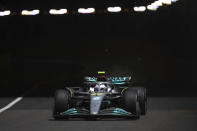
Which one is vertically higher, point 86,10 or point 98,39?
point 86,10

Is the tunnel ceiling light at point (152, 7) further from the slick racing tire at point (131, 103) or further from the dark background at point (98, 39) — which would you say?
the slick racing tire at point (131, 103)

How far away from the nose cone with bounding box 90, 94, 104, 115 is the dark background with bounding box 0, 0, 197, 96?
105 feet

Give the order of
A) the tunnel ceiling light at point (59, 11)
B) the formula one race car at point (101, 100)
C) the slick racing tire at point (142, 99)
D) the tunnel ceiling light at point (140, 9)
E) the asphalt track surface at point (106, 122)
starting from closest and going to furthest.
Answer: the asphalt track surface at point (106, 122)
the formula one race car at point (101, 100)
the slick racing tire at point (142, 99)
the tunnel ceiling light at point (140, 9)
the tunnel ceiling light at point (59, 11)

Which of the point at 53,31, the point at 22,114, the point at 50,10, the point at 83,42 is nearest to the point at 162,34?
the point at 83,42

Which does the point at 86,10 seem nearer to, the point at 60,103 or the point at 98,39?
the point at 98,39

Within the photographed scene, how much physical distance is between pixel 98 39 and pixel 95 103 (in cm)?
6432

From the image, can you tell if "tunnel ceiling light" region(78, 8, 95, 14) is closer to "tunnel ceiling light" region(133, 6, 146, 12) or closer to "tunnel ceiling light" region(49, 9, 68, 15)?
"tunnel ceiling light" region(49, 9, 68, 15)

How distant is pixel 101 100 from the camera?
1352 centimetres

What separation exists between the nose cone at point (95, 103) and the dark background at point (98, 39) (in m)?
32.0

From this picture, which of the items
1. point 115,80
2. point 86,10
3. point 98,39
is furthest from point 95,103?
point 98,39

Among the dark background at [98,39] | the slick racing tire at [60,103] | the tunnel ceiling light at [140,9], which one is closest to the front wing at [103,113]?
the slick racing tire at [60,103]

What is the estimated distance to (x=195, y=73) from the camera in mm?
41031

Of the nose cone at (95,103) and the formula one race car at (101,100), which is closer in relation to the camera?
the nose cone at (95,103)

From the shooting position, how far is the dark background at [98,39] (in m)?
51.6
